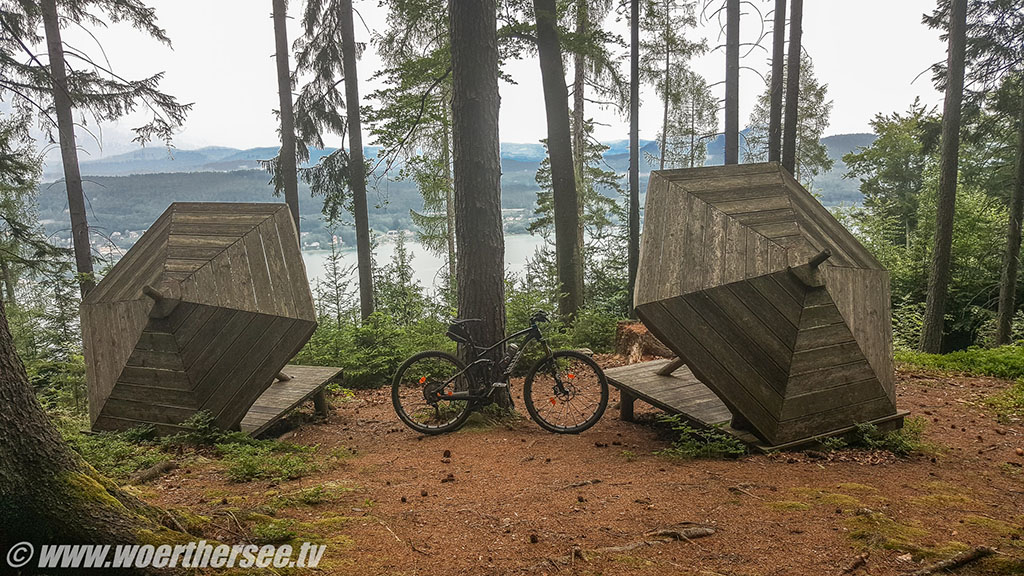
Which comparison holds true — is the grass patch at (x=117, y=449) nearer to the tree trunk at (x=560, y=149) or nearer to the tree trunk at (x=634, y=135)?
the tree trunk at (x=560, y=149)

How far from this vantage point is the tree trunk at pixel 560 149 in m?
11.4

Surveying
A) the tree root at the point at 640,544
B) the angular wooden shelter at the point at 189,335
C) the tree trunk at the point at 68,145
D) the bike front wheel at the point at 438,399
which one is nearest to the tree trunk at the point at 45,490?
the tree root at the point at 640,544

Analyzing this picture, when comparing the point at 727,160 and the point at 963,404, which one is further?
the point at 727,160

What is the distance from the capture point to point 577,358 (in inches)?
217

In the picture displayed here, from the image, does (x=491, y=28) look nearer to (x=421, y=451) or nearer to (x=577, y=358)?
(x=577, y=358)

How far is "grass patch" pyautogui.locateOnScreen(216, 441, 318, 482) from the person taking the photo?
13.2 ft

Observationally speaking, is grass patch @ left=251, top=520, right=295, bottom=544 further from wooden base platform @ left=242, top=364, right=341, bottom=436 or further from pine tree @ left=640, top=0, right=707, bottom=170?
pine tree @ left=640, top=0, right=707, bottom=170

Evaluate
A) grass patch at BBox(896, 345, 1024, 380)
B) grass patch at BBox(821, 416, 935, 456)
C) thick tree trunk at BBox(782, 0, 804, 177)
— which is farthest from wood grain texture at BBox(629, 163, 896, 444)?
thick tree trunk at BBox(782, 0, 804, 177)

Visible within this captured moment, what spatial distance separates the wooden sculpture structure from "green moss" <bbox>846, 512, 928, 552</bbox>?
5.11 ft

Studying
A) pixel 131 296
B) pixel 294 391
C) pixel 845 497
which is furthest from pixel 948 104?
pixel 131 296

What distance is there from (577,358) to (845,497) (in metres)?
2.55

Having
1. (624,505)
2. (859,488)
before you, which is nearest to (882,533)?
(859,488)

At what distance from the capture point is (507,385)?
5.96 m

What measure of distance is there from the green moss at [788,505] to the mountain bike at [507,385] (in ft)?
7.26
